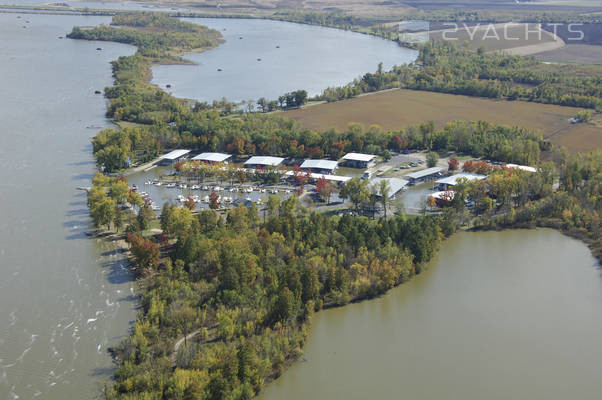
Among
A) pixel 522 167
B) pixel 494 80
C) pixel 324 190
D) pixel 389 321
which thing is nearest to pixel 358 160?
pixel 324 190

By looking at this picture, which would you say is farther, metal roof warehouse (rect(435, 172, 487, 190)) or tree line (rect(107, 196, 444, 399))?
metal roof warehouse (rect(435, 172, 487, 190))

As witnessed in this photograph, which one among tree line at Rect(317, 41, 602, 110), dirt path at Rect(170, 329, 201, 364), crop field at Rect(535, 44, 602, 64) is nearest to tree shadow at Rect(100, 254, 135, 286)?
dirt path at Rect(170, 329, 201, 364)

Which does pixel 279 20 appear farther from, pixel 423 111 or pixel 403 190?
pixel 403 190

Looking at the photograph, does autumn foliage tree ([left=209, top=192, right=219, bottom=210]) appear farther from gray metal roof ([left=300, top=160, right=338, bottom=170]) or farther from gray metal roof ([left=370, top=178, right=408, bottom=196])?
gray metal roof ([left=370, top=178, right=408, bottom=196])

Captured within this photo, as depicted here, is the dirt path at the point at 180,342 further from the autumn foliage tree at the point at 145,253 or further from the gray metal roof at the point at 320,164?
the gray metal roof at the point at 320,164

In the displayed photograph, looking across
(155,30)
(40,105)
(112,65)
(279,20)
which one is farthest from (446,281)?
(279,20)

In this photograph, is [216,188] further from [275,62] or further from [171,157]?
[275,62]
